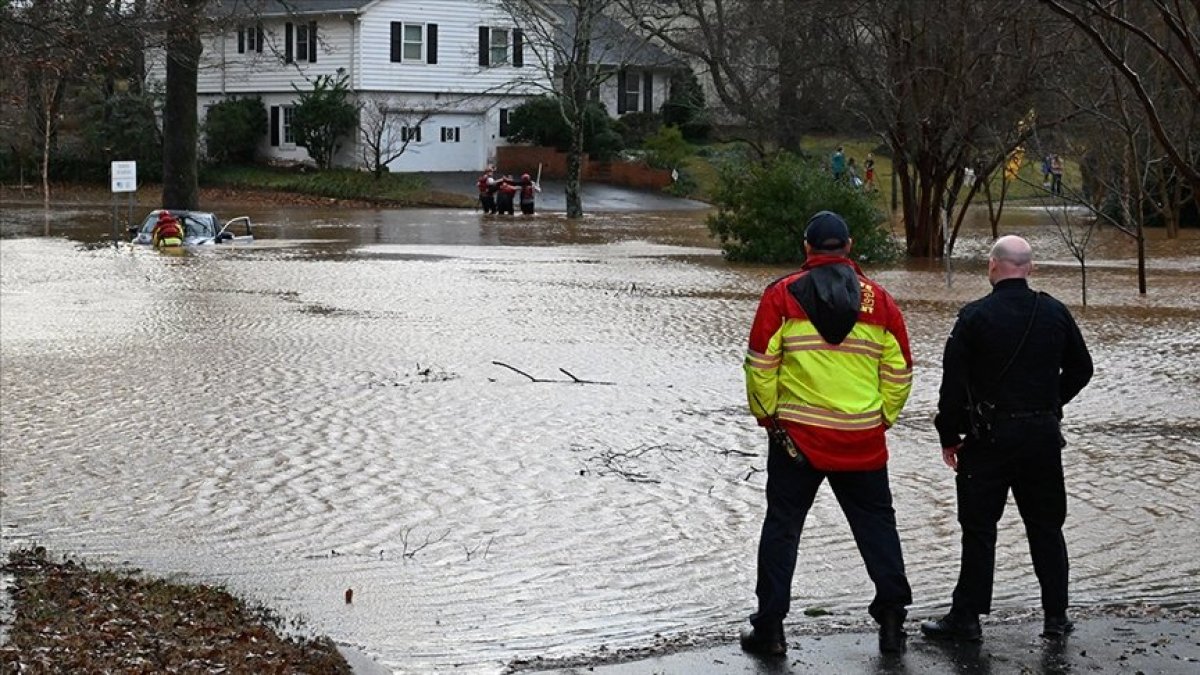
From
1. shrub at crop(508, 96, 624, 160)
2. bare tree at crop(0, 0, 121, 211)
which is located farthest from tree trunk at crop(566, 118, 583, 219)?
bare tree at crop(0, 0, 121, 211)

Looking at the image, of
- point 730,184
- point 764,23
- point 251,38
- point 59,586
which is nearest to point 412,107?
point 251,38

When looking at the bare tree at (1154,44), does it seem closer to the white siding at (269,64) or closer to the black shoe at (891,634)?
the black shoe at (891,634)

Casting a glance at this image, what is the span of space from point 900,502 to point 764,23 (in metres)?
42.0

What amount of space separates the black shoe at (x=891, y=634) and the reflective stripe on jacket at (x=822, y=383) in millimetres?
623

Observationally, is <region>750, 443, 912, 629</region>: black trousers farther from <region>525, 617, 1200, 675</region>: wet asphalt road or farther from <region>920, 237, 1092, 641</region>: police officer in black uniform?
<region>920, 237, 1092, 641</region>: police officer in black uniform

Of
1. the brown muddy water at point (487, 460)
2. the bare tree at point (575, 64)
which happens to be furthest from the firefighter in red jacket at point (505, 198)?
the brown muddy water at point (487, 460)

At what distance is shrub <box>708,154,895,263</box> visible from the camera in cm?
3256

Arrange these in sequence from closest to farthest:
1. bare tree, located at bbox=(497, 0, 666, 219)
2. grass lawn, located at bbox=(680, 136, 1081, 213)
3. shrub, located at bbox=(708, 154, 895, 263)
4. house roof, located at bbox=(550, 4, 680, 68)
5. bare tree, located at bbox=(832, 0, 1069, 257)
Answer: bare tree, located at bbox=(832, 0, 1069, 257) < shrub, located at bbox=(708, 154, 895, 263) < bare tree, located at bbox=(497, 0, 666, 219) < grass lawn, located at bbox=(680, 136, 1081, 213) < house roof, located at bbox=(550, 4, 680, 68)

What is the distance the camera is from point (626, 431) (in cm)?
1401

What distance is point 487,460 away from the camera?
41.8 ft

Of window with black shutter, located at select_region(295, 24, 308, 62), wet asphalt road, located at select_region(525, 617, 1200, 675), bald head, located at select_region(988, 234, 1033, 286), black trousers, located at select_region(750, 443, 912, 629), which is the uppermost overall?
window with black shutter, located at select_region(295, 24, 308, 62)

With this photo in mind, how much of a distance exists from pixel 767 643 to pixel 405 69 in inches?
2437

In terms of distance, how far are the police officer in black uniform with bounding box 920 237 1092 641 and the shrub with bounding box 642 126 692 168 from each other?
58.5 meters

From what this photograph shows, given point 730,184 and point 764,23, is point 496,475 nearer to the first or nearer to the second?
point 730,184
